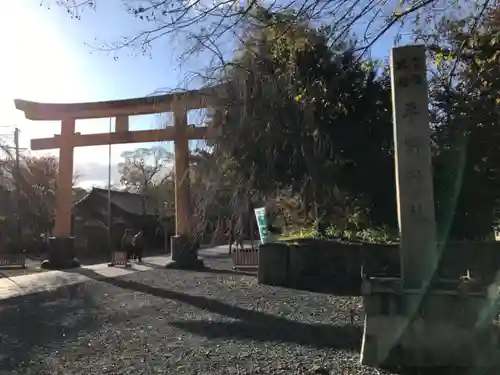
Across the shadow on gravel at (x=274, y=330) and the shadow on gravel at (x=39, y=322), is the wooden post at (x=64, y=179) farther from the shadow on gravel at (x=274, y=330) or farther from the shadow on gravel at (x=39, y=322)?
the shadow on gravel at (x=274, y=330)

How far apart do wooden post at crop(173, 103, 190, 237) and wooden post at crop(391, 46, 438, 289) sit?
7796 mm

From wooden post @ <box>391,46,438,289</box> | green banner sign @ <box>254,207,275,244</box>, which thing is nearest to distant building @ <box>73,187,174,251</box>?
green banner sign @ <box>254,207,275,244</box>

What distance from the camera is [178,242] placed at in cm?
1978

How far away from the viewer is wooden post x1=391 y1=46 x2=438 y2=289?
604 cm

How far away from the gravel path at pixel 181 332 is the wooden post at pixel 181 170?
441cm

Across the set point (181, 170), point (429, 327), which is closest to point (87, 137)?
point (181, 170)

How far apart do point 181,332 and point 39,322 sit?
2962mm

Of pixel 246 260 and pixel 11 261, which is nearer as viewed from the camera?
pixel 246 260

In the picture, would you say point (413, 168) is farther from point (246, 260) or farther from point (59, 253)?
point (59, 253)

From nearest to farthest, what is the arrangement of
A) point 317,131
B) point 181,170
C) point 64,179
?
point 317,131 → point 181,170 → point 64,179

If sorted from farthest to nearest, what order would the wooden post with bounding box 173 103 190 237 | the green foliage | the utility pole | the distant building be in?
the distant building < the utility pole < the wooden post with bounding box 173 103 190 237 < the green foliage

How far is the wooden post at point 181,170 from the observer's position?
1416 cm

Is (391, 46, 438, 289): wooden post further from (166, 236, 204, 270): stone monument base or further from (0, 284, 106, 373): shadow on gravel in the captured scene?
(166, 236, 204, 270): stone monument base

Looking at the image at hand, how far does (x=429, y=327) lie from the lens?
5.63 meters
